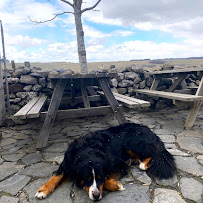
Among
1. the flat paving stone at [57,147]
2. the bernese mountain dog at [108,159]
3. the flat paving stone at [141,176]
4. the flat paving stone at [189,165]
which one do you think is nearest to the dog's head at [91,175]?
the bernese mountain dog at [108,159]

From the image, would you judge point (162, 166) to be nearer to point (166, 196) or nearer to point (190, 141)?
point (166, 196)

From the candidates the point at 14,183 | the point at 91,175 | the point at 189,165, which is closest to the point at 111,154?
the point at 91,175

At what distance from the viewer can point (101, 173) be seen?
2.19 metres

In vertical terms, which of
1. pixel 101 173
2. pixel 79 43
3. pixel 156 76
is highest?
pixel 79 43

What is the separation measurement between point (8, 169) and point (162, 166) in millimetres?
2229

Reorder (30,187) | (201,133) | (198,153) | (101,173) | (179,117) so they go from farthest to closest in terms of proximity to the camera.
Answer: (179,117)
(201,133)
(198,153)
(30,187)
(101,173)

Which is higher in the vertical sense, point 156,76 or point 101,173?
point 156,76

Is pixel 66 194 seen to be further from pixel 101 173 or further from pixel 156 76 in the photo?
pixel 156 76

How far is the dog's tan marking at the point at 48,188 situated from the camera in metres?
2.23

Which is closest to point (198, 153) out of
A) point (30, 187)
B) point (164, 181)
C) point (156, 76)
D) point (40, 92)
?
point (164, 181)

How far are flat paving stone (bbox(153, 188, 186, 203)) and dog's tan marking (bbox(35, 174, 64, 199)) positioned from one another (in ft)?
3.76

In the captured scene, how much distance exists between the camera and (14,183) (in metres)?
2.56

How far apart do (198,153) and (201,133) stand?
116cm

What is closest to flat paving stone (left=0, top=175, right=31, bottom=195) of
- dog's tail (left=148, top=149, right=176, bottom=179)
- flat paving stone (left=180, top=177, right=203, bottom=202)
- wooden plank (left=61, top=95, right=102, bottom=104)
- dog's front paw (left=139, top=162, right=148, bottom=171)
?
dog's front paw (left=139, top=162, right=148, bottom=171)
